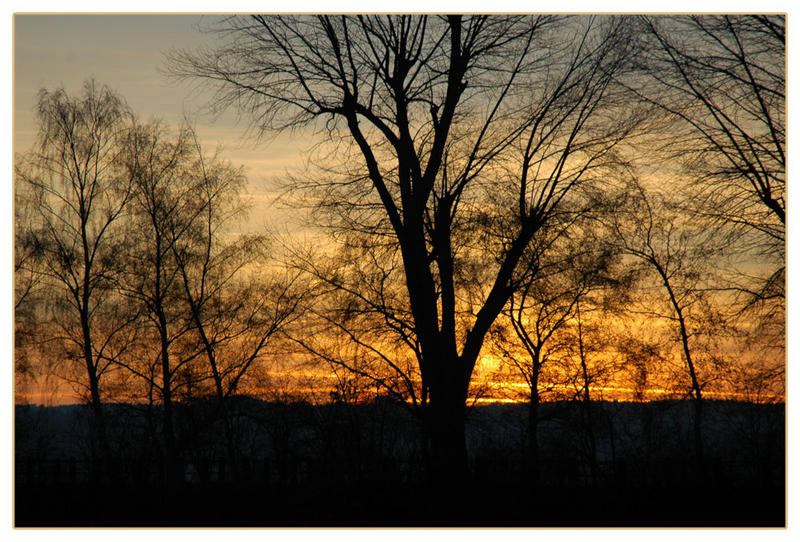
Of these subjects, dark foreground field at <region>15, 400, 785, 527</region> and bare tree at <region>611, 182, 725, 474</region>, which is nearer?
dark foreground field at <region>15, 400, 785, 527</region>

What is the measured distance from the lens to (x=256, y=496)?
813 cm

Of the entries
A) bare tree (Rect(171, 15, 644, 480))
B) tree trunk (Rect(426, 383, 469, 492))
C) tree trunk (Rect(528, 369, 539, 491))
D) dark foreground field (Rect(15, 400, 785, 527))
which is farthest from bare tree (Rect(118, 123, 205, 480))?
tree trunk (Rect(528, 369, 539, 491))

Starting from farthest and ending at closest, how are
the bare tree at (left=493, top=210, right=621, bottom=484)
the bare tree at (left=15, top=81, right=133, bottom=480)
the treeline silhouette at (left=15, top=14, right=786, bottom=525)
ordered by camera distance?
the bare tree at (left=15, top=81, right=133, bottom=480) < the bare tree at (left=493, top=210, right=621, bottom=484) < the treeline silhouette at (left=15, top=14, right=786, bottom=525)

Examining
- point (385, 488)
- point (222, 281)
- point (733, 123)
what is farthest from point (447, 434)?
point (222, 281)

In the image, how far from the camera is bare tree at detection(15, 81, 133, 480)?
1295 centimetres

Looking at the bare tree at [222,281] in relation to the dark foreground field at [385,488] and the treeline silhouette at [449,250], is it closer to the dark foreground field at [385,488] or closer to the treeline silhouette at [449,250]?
the treeline silhouette at [449,250]

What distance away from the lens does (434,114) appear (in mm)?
9094

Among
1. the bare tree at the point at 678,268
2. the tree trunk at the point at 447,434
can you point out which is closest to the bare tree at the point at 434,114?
the tree trunk at the point at 447,434

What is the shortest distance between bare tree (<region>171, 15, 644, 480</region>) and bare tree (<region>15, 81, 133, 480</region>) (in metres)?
5.32

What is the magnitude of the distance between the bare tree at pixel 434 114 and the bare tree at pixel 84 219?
5.32 metres

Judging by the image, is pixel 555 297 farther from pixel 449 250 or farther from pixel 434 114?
pixel 434 114

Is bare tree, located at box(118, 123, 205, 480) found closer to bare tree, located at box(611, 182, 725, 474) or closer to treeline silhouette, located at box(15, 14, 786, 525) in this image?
treeline silhouette, located at box(15, 14, 786, 525)
